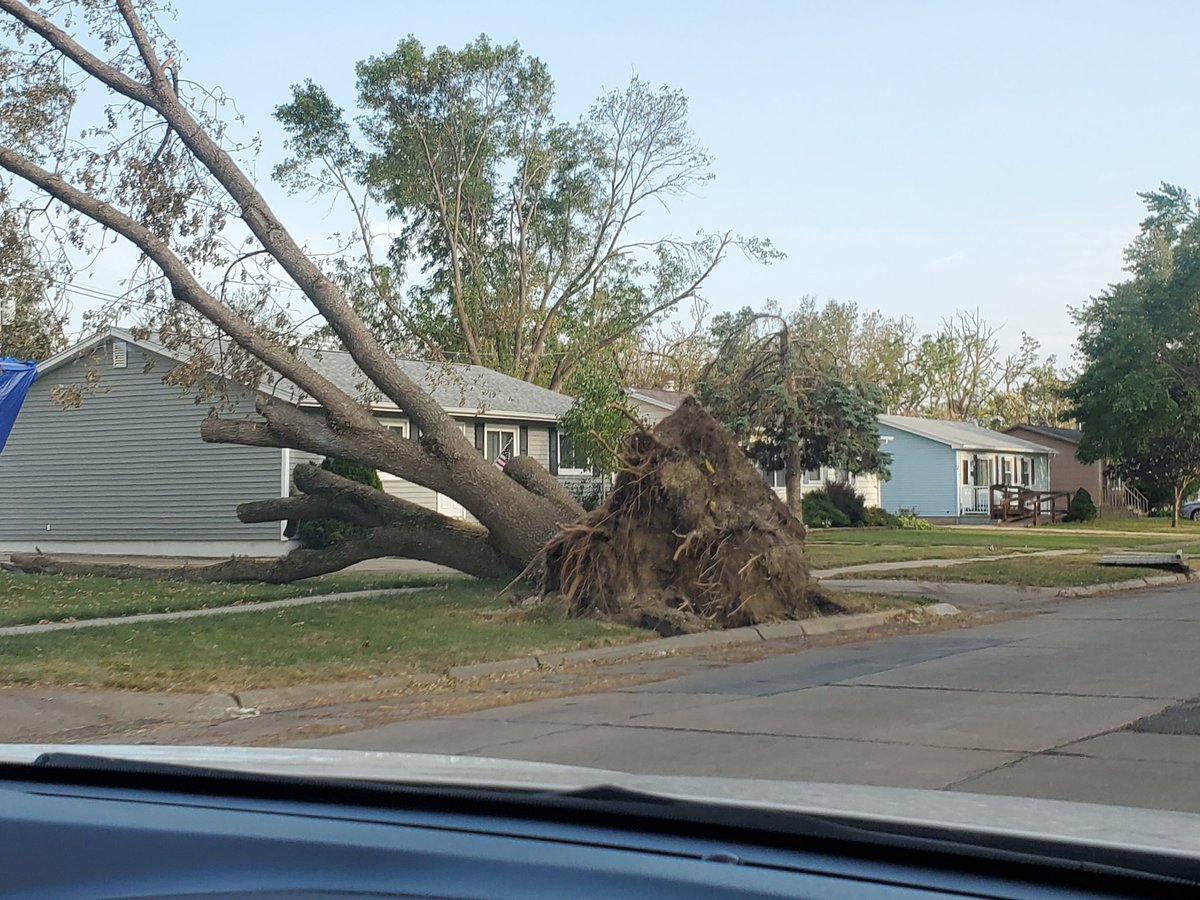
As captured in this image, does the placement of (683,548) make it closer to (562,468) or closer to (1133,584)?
(1133,584)

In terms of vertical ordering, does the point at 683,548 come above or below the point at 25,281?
below

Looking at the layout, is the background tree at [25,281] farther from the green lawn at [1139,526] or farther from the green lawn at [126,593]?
the green lawn at [1139,526]

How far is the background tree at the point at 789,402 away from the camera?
28391mm

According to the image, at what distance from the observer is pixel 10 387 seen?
21484mm

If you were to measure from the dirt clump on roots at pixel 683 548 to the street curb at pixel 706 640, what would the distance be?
0.33 metres

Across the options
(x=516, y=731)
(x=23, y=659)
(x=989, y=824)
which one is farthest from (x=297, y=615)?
(x=989, y=824)

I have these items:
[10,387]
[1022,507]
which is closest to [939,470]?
[1022,507]

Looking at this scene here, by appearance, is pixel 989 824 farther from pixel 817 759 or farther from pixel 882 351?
pixel 882 351

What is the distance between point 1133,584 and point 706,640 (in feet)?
35.1

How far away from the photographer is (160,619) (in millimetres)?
15242

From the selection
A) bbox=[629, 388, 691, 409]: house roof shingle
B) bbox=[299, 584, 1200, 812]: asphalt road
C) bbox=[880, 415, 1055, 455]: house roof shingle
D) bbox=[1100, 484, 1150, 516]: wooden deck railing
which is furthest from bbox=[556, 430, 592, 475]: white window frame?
bbox=[1100, 484, 1150, 516]: wooden deck railing

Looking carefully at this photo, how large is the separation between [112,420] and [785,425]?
15.1 metres

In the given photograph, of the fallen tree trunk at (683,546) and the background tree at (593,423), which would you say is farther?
the background tree at (593,423)

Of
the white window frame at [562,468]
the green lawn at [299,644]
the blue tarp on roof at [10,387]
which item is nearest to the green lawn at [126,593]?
the green lawn at [299,644]
